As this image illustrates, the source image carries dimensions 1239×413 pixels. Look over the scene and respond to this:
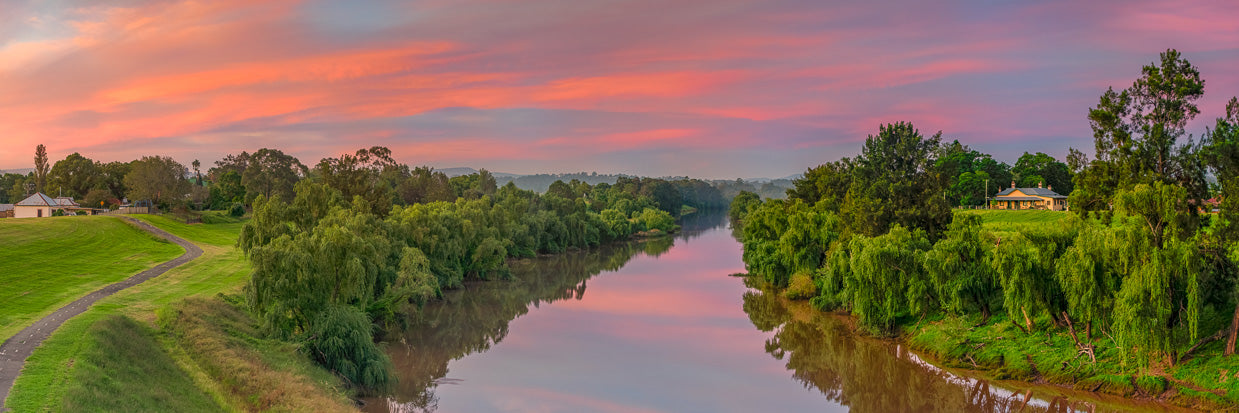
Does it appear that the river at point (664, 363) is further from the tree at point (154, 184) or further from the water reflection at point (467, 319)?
the tree at point (154, 184)

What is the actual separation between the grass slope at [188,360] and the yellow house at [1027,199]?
70850 millimetres

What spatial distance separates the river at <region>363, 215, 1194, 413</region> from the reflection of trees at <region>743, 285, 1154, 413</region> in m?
0.06

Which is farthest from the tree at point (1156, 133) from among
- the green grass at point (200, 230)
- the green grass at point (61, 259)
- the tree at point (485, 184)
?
the tree at point (485, 184)

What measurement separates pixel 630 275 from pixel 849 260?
28.5 metres

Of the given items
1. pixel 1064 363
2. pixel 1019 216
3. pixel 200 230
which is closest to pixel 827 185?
pixel 1019 216

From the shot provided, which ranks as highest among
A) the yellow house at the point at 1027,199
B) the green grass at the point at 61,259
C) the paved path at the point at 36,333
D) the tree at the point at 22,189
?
the tree at the point at 22,189

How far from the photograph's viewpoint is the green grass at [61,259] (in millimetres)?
25641

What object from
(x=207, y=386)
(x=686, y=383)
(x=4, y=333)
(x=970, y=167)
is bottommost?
(x=686, y=383)

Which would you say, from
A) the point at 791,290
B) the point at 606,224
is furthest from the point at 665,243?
the point at 791,290

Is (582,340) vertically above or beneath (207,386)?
beneath

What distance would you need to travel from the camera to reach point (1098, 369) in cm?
2184

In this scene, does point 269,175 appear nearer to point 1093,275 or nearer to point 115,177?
point 115,177

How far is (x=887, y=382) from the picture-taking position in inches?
986

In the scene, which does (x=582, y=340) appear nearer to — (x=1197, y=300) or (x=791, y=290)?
(x=791, y=290)
